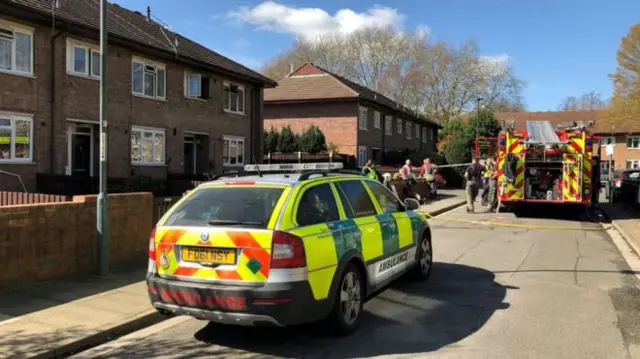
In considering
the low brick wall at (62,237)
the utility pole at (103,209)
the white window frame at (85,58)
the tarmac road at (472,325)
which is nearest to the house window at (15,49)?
the white window frame at (85,58)

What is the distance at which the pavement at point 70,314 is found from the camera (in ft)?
17.2

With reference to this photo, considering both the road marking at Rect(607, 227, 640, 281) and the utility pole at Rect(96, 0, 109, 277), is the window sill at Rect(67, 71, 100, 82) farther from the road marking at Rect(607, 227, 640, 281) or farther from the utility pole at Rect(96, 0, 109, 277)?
the road marking at Rect(607, 227, 640, 281)

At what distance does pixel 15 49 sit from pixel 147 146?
5664 millimetres

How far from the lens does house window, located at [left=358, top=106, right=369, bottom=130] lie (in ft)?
111

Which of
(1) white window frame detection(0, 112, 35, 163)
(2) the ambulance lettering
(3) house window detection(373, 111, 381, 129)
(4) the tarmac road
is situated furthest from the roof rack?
(3) house window detection(373, 111, 381, 129)

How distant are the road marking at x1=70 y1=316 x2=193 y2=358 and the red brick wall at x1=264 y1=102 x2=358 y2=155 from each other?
2731cm

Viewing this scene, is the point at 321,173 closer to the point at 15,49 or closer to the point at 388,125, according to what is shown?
the point at 15,49

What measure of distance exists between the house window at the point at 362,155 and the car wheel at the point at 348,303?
90.9 ft

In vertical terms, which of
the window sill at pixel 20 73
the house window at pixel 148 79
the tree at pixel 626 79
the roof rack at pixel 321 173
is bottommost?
the roof rack at pixel 321 173

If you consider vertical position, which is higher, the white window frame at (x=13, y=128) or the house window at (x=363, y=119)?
the house window at (x=363, y=119)

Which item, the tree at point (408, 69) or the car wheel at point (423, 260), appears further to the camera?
the tree at point (408, 69)

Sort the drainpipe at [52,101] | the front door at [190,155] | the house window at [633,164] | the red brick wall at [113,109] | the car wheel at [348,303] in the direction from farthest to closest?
the house window at [633,164] → the front door at [190,155] → the drainpipe at [52,101] → the red brick wall at [113,109] → the car wheel at [348,303]

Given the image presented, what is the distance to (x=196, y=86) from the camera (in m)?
22.0

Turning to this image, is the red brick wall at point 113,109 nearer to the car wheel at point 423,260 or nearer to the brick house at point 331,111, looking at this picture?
the brick house at point 331,111
